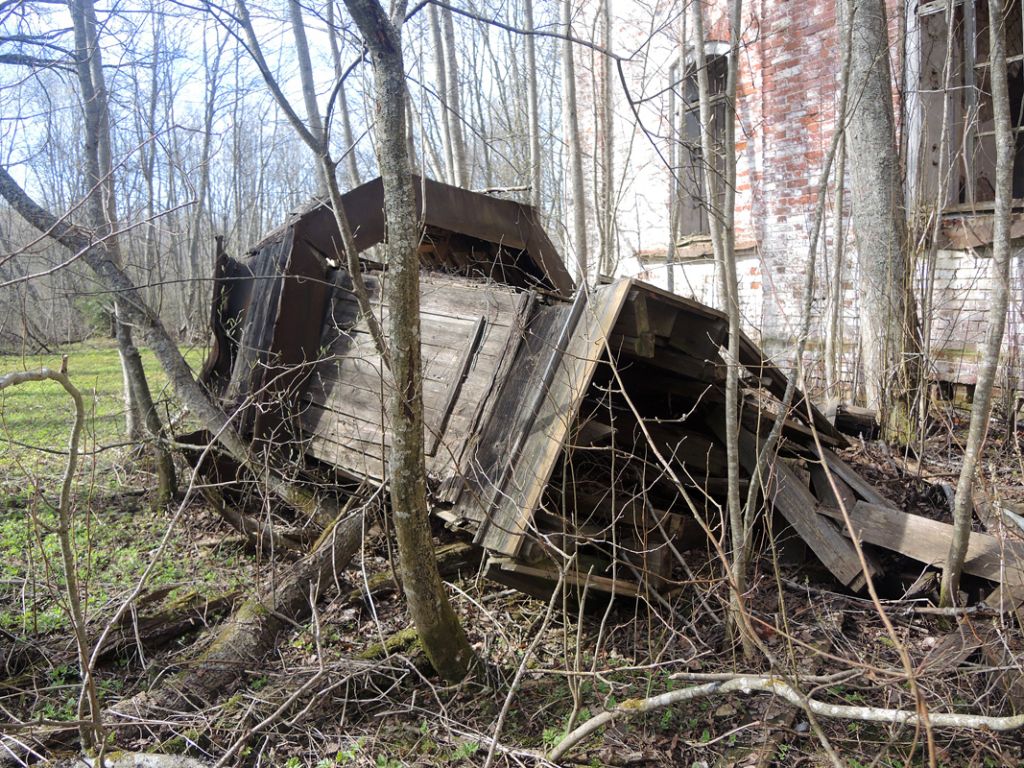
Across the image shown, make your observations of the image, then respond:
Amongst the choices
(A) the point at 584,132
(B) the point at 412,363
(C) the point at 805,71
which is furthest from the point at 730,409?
(A) the point at 584,132

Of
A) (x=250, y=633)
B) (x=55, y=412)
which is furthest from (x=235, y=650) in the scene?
(x=55, y=412)

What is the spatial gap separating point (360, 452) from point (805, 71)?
659 cm

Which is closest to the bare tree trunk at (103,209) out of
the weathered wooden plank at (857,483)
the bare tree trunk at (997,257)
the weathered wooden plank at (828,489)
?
the weathered wooden plank at (828,489)

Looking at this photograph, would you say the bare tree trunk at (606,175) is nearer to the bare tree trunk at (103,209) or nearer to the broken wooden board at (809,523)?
the broken wooden board at (809,523)

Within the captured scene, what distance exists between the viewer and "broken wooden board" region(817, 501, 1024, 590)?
370 centimetres

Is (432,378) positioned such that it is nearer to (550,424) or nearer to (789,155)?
(550,424)

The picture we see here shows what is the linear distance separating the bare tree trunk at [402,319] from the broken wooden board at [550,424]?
588 millimetres

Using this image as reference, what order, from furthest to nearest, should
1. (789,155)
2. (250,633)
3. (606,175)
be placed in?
(789,155) < (606,175) < (250,633)

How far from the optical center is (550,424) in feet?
12.9

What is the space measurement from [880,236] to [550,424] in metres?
3.80

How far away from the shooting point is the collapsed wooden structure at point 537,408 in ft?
12.8

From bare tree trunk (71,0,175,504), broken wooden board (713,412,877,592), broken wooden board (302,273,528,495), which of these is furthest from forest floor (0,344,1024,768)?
bare tree trunk (71,0,175,504)

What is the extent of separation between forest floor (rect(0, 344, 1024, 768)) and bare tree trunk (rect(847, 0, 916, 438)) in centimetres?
50

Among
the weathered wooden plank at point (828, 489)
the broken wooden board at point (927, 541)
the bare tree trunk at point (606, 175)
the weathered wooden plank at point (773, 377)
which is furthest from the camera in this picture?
the bare tree trunk at point (606, 175)
